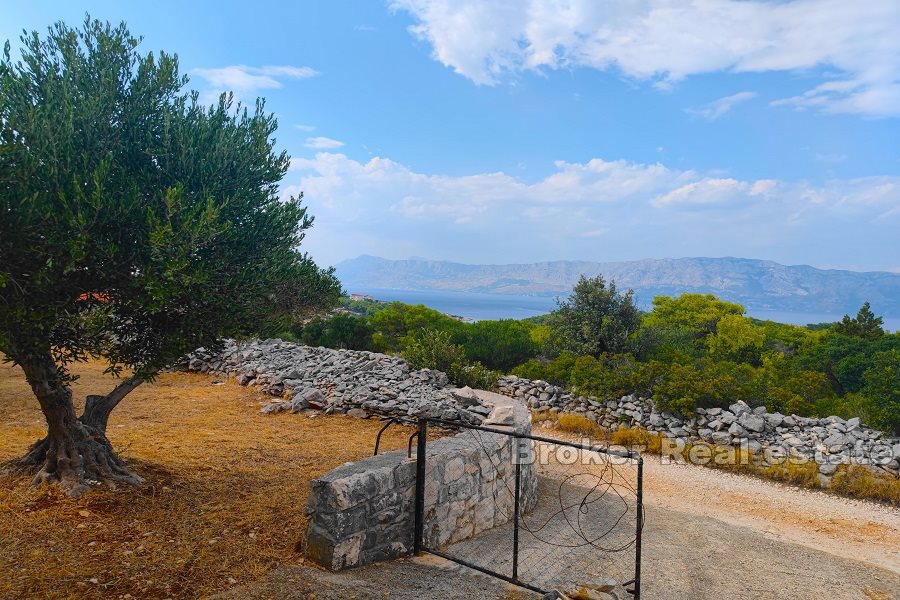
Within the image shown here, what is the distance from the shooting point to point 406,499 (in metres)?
6.86

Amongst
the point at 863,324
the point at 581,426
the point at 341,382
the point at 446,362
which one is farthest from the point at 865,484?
the point at 863,324

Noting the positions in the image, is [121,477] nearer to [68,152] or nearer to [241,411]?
[68,152]

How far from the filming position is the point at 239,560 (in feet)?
19.5

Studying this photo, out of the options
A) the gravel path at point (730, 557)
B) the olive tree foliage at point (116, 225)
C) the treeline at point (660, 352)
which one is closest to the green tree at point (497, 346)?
the treeline at point (660, 352)

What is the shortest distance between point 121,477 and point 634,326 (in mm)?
17934

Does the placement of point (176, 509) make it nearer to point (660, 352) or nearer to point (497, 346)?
point (497, 346)

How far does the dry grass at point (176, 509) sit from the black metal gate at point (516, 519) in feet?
5.98

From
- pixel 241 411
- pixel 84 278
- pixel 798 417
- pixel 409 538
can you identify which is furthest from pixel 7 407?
pixel 798 417

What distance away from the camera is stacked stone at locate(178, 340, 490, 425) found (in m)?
12.6

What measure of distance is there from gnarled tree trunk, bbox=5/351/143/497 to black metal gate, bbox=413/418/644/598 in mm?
4201

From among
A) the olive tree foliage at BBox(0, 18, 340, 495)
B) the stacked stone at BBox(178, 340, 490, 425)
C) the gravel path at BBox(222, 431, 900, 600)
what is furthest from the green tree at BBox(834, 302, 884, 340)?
the olive tree foliage at BBox(0, 18, 340, 495)

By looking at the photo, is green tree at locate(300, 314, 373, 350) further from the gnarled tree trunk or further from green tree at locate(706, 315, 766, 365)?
the gnarled tree trunk

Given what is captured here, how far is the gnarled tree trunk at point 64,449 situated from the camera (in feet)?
22.8

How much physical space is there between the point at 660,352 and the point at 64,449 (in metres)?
17.8
